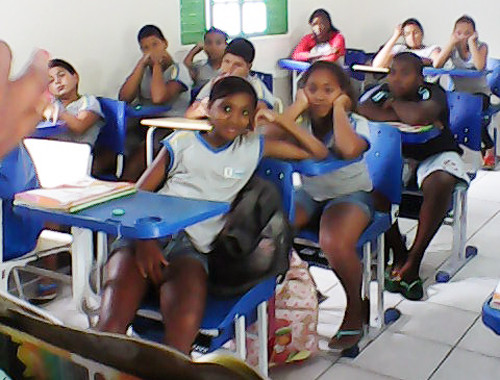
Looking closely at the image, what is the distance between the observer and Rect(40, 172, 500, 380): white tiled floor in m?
2.75

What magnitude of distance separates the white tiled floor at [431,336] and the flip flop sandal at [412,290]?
0.03 metres

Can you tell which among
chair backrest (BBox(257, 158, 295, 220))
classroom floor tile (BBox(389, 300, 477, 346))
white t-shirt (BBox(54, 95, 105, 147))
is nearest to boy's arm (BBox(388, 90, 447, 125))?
classroom floor tile (BBox(389, 300, 477, 346))

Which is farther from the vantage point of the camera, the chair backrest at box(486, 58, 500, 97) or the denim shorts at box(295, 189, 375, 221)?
the chair backrest at box(486, 58, 500, 97)

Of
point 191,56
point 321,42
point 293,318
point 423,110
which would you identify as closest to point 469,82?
point 321,42

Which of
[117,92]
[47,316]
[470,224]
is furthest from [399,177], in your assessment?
[47,316]

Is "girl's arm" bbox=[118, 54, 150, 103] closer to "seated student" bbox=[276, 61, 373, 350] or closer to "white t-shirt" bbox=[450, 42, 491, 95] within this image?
"seated student" bbox=[276, 61, 373, 350]

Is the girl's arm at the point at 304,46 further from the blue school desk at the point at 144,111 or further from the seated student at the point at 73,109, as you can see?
the seated student at the point at 73,109

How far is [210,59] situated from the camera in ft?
16.3

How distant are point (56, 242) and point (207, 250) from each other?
0.89 meters

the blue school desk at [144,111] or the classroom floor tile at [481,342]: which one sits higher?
the blue school desk at [144,111]

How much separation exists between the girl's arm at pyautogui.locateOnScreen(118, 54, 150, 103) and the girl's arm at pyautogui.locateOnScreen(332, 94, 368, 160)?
6.22 feet

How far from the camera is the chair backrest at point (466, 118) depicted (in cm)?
369

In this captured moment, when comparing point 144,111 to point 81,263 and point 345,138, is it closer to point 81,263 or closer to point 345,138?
point 345,138

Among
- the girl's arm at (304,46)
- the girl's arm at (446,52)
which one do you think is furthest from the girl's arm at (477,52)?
the girl's arm at (304,46)
